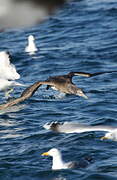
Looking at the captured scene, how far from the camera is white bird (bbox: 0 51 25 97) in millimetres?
19141

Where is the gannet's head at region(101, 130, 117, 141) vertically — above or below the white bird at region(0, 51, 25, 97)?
below

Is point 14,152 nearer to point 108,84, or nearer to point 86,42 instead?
point 108,84

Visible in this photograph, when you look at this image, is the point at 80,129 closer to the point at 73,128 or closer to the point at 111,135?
the point at 73,128

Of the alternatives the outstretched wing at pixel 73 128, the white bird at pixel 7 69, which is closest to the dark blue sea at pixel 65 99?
the outstretched wing at pixel 73 128

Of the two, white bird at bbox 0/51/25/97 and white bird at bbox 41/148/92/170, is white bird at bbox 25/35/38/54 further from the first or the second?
white bird at bbox 41/148/92/170

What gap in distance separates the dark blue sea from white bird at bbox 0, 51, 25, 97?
417 mm

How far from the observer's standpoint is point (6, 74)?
1997 centimetres

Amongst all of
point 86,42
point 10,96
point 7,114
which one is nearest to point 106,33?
point 86,42

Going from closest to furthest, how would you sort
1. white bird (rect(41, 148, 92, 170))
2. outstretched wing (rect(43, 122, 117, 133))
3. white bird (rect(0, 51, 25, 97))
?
white bird (rect(41, 148, 92, 170))
outstretched wing (rect(43, 122, 117, 133))
white bird (rect(0, 51, 25, 97))

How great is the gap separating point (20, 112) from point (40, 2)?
9.83ft

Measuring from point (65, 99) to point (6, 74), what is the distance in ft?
6.56

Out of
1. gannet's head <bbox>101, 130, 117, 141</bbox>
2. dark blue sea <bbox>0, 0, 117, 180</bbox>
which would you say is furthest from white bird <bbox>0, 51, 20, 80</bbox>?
gannet's head <bbox>101, 130, 117, 141</bbox>

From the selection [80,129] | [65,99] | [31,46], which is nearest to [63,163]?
[80,129]

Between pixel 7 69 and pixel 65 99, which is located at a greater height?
pixel 7 69
